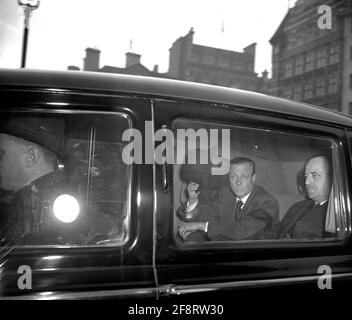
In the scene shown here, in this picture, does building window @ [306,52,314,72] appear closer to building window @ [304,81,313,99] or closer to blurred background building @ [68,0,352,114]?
blurred background building @ [68,0,352,114]

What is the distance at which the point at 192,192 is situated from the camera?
71.8 inches

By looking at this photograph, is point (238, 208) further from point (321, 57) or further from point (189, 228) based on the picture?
point (321, 57)

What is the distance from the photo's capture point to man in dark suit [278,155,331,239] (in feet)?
6.44

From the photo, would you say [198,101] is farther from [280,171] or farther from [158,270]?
[158,270]

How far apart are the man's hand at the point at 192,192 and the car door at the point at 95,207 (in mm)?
278

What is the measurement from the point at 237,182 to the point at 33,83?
1.01 metres

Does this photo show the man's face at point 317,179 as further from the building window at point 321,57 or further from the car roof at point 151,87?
the building window at point 321,57

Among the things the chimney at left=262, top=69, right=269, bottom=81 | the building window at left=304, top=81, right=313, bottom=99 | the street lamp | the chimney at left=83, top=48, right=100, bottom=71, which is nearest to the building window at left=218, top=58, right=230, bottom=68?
the chimney at left=262, top=69, right=269, bottom=81

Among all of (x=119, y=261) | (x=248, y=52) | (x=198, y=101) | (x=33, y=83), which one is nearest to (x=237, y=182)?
(x=198, y=101)

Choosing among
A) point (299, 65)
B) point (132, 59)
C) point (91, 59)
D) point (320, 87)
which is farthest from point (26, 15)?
point (299, 65)

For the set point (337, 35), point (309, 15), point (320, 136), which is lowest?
point (320, 136)

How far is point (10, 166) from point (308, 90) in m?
40.3

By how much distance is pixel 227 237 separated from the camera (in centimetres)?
177

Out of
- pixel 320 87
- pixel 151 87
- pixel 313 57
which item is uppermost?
pixel 313 57
